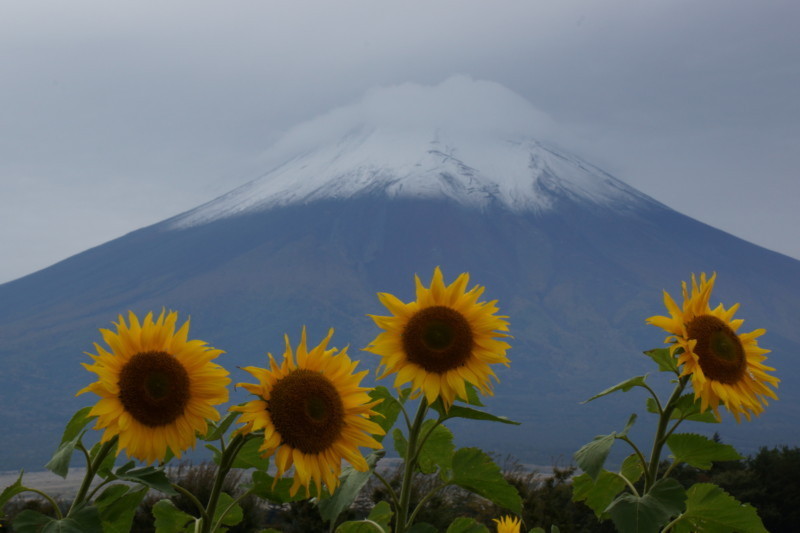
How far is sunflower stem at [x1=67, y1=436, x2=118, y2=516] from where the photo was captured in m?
2.25

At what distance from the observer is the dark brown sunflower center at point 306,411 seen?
2.25 m

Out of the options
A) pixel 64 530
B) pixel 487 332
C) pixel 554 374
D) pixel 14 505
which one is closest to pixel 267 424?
pixel 64 530

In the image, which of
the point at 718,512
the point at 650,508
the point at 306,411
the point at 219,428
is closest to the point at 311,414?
the point at 306,411

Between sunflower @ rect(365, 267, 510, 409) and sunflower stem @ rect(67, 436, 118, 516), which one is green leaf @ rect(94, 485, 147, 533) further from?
sunflower @ rect(365, 267, 510, 409)

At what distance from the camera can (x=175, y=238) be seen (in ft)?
655

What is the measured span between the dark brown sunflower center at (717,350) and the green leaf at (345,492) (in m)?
1.09

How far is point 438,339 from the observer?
265 centimetres

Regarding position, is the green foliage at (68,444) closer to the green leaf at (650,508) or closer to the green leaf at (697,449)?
the green leaf at (650,508)

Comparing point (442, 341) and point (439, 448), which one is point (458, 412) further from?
point (439, 448)

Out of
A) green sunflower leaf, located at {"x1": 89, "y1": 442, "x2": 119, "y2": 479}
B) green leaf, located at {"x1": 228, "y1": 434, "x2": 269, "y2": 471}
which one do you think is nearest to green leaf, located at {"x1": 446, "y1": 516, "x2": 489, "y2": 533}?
green leaf, located at {"x1": 228, "y1": 434, "x2": 269, "y2": 471}

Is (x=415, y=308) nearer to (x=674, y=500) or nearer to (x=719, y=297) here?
(x=674, y=500)

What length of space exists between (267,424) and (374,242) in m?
185

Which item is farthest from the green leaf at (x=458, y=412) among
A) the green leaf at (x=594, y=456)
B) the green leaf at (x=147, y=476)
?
the green leaf at (x=147, y=476)

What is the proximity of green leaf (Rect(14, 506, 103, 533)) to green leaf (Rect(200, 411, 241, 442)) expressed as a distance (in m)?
0.38
